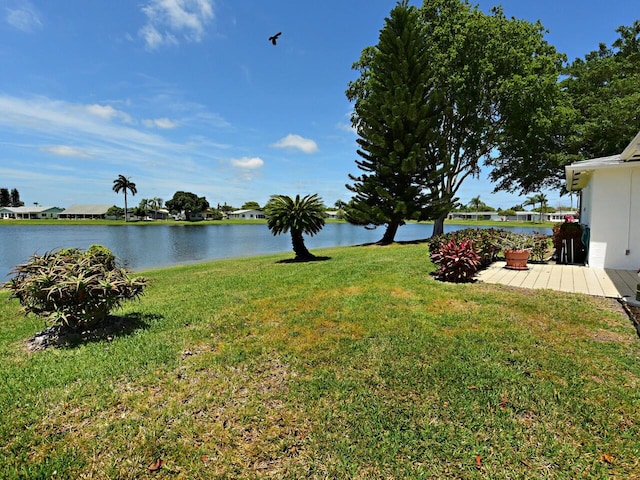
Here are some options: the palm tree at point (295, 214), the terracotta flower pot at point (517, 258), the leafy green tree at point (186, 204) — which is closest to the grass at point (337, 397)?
the terracotta flower pot at point (517, 258)

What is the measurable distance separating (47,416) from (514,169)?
71.2 ft

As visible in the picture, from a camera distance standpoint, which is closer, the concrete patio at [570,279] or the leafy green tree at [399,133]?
the concrete patio at [570,279]

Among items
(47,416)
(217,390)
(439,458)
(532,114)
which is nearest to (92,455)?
(47,416)

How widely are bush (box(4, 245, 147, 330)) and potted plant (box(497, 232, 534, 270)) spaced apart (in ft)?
21.3

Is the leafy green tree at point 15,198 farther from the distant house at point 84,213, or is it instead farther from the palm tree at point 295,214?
the palm tree at point 295,214

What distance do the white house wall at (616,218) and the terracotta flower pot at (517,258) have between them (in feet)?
4.58

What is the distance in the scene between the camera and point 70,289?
330 cm

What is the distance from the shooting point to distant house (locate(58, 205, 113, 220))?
257 ft

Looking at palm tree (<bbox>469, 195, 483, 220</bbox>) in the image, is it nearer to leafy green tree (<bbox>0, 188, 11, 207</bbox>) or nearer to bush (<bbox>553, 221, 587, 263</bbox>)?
bush (<bbox>553, 221, 587, 263</bbox>)

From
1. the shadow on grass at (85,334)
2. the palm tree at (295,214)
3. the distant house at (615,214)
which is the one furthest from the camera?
the palm tree at (295,214)

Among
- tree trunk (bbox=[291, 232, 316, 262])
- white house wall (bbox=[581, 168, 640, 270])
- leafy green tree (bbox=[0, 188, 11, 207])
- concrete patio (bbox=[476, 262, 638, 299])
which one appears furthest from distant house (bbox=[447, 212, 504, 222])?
leafy green tree (bbox=[0, 188, 11, 207])

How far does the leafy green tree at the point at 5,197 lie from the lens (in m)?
86.4

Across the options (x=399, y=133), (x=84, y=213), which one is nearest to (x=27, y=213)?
(x=84, y=213)

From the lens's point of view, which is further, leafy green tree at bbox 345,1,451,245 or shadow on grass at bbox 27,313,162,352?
leafy green tree at bbox 345,1,451,245
